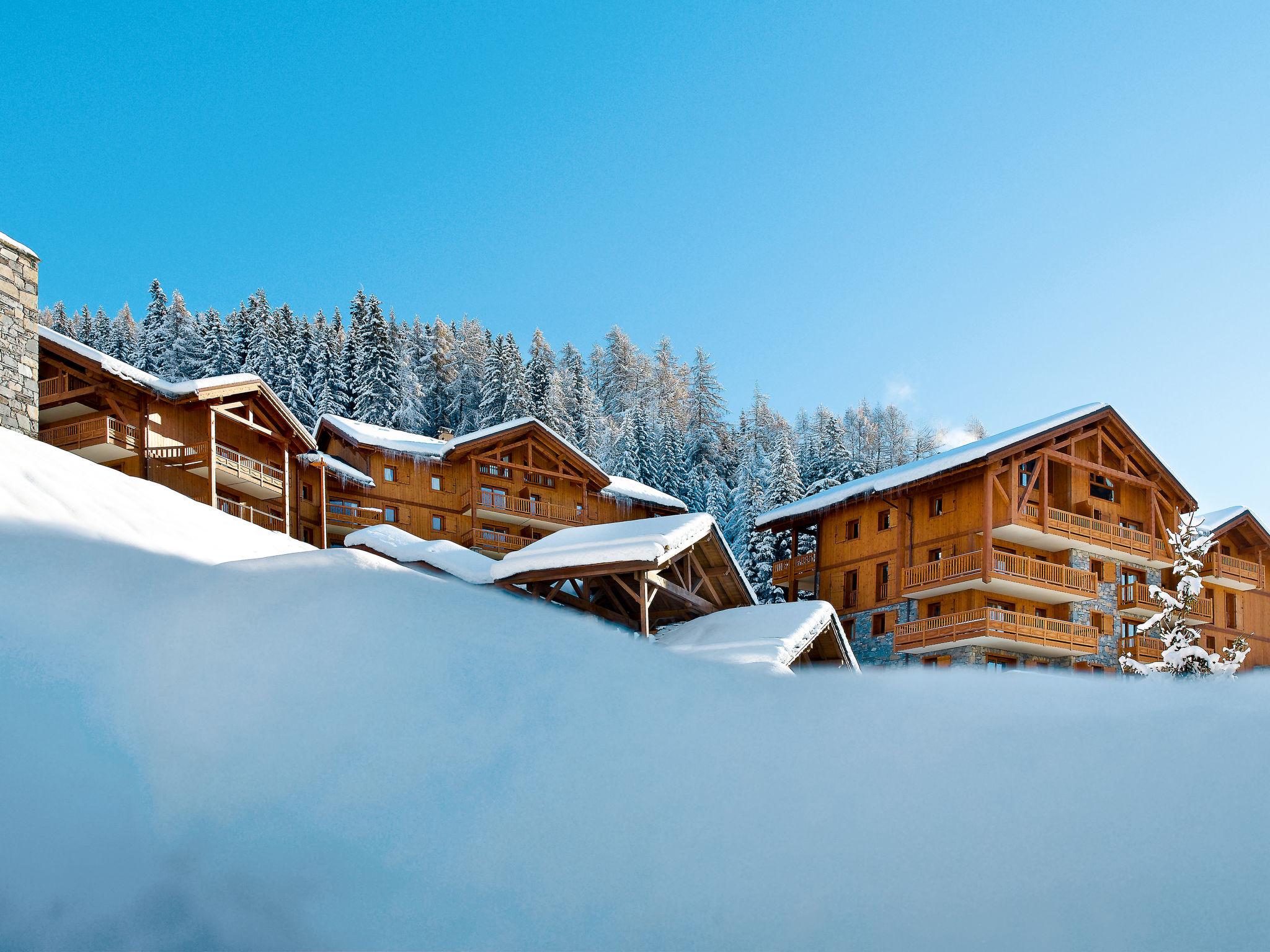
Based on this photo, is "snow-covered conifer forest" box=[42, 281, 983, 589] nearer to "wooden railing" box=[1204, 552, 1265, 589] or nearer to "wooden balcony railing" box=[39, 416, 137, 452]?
"wooden railing" box=[1204, 552, 1265, 589]

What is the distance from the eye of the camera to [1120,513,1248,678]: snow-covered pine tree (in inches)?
967

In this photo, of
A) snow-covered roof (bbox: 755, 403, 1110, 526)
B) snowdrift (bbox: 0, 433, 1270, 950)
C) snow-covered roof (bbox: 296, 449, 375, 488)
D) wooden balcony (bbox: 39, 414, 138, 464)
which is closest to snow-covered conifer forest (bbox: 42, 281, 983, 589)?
snow-covered roof (bbox: 755, 403, 1110, 526)

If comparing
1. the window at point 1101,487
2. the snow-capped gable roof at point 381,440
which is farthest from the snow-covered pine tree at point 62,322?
the window at point 1101,487

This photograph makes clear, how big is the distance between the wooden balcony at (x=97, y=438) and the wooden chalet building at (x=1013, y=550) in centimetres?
2124

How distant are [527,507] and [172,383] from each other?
13.9 metres

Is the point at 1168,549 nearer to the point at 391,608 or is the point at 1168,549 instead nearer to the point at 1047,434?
the point at 1047,434

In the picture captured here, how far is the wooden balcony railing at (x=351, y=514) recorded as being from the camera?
36625 millimetres

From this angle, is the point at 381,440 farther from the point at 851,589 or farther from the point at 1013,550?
the point at 1013,550

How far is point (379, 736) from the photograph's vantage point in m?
5.33

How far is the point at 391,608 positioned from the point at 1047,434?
28.1m

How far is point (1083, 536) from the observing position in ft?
103

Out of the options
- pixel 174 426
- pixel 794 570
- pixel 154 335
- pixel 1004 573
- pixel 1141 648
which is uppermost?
pixel 154 335

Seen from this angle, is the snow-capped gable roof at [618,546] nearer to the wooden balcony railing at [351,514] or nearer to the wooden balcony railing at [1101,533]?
the wooden balcony railing at [1101,533]

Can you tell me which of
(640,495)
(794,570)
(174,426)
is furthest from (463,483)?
(794,570)
